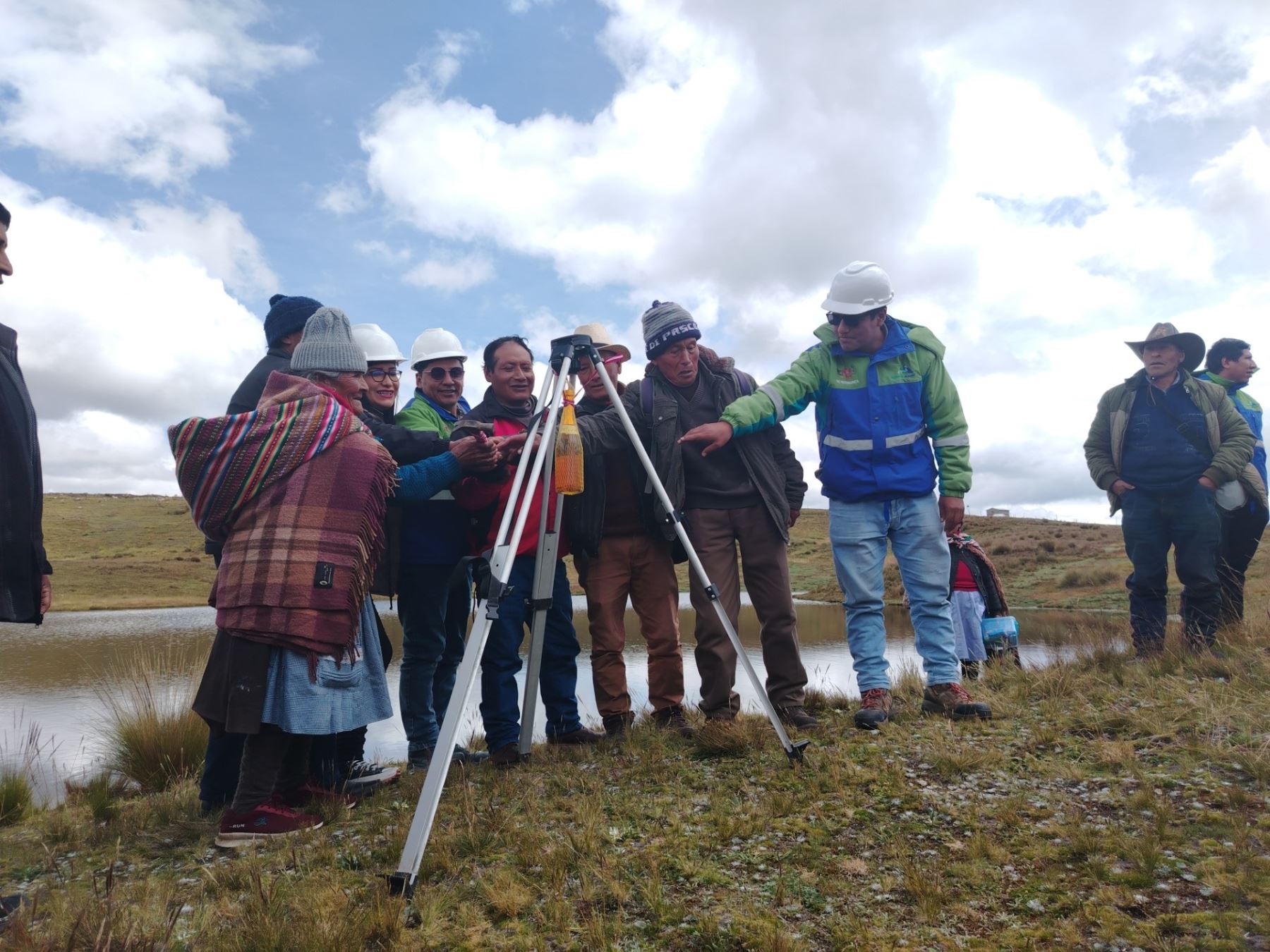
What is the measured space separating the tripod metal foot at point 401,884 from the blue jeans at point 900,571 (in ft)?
8.93

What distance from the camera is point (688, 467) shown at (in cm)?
440

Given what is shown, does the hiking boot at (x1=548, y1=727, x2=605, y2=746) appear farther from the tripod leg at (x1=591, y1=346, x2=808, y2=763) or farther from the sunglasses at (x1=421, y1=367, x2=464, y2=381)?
the sunglasses at (x1=421, y1=367, x2=464, y2=381)

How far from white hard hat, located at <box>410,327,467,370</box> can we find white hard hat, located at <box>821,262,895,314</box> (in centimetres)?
223

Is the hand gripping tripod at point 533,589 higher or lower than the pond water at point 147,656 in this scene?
higher

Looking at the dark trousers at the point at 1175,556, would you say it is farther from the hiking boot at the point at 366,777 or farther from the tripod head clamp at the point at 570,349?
the hiking boot at the point at 366,777

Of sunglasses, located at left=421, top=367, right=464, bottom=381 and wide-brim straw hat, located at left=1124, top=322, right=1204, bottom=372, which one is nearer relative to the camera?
sunglasses, located at left=421, top=367, right=464, bottom=381

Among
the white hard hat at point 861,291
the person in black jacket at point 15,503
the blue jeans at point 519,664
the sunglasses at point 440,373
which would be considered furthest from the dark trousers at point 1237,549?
the person in black jacket at point 15,503

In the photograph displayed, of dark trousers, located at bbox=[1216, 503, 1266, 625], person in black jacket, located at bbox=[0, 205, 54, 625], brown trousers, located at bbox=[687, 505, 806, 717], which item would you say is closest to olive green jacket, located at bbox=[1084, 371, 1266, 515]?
dark trousers, located at bbox=[1216, 503, 1266, 625]

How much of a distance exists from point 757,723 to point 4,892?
3.26 metres

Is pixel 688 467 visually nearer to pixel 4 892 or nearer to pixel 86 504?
pixel 4 892

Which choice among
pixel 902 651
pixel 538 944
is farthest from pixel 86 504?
pixel 538 944

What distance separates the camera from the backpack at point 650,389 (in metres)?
4.39

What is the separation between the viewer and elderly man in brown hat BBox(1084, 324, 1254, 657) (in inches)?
217

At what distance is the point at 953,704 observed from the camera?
421 centimetres
